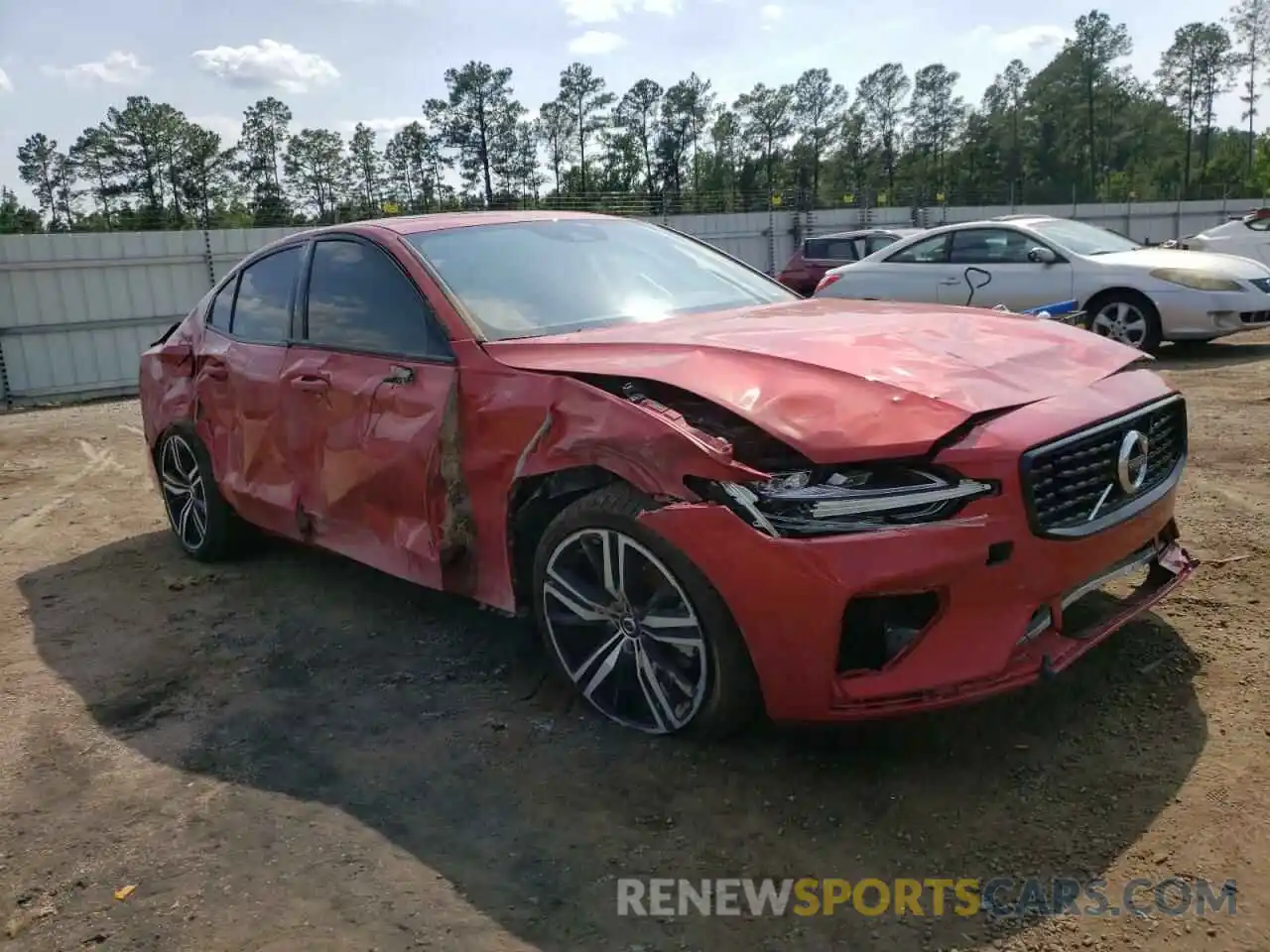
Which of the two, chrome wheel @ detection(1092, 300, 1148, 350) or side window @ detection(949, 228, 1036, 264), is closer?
chrome wheel @ detection(1092, 300, 1148, 350)

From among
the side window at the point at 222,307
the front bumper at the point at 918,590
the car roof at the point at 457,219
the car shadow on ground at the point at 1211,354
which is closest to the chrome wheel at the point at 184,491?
the side window at the point at 222,307

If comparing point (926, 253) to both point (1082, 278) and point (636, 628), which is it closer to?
point (1082, 278)

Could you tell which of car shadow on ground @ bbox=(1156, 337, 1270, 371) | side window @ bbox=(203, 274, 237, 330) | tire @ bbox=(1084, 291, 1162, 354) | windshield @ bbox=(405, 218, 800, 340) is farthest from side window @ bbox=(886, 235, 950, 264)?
side window @ bbox=(203, 274, 237, 330)

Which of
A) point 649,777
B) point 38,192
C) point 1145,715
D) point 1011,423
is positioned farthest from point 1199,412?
point 38,192

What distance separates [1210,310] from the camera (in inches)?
360

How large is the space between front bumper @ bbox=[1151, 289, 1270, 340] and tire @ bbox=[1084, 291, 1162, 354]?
0.30 ft

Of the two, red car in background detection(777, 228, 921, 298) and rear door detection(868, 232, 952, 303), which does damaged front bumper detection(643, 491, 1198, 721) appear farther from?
red car in background detection(777, 228, 921, 298)

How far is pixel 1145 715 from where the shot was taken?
2.95 metres

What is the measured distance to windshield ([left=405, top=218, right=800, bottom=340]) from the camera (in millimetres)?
3590

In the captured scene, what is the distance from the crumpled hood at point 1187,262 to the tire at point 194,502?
814cm

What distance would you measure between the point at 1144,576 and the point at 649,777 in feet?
5.78

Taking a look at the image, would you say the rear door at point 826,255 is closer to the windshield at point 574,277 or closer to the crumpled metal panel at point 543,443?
the windshield at point 574,277

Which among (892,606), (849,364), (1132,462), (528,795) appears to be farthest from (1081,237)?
(528,795)

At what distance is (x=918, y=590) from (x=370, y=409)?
2.14m
